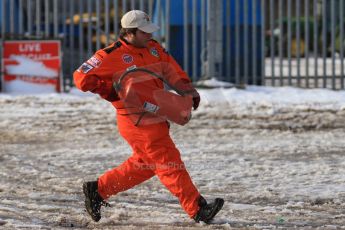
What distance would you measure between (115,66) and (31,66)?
8928mm

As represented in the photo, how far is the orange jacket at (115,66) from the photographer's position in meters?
6.33

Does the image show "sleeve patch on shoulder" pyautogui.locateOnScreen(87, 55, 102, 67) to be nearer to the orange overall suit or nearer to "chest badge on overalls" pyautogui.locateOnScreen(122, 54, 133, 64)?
the orange overall suit

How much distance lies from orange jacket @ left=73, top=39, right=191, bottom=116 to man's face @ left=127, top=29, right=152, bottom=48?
0.04 m

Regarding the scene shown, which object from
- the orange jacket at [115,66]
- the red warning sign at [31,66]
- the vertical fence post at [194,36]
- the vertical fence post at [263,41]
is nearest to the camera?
the orange jacket at [115,66]

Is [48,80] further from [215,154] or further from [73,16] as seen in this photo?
[215,154]

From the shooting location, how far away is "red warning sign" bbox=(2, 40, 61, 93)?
15.2 metres

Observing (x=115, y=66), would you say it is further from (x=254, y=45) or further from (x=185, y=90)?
(x=254, y=45)

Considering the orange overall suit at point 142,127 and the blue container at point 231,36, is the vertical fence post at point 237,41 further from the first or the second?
the orange overall suit at point 142,127

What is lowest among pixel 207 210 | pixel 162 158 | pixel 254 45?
pixel 207 210

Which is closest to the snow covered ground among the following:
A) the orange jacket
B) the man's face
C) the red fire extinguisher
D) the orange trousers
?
the orange trousers

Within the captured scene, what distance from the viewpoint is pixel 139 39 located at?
21.1 ft

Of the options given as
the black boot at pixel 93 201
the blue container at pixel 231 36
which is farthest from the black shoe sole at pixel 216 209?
the blue container at pixel 231 36

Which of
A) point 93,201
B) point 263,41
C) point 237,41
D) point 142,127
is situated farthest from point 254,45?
point 142,127

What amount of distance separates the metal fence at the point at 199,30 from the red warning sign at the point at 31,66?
1.26 ft
